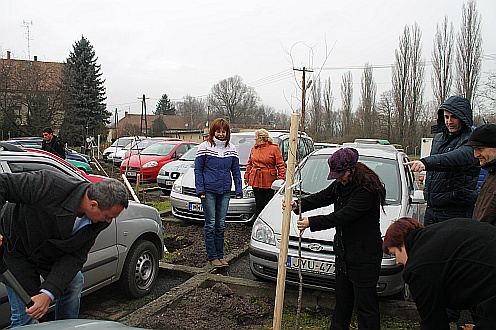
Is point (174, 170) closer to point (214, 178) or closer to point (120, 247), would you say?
point (214, 178)

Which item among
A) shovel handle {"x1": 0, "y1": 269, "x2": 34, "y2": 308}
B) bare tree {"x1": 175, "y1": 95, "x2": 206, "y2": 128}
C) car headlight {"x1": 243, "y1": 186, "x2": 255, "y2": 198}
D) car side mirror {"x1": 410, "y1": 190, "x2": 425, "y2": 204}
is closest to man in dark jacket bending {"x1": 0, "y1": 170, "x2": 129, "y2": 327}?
shovel handle {"x1": 0, "y1": 269, "x2": 34, "y2": 308}

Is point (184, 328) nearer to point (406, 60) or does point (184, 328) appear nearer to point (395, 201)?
point (395, 201)

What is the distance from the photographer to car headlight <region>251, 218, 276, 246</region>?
14.9 ft

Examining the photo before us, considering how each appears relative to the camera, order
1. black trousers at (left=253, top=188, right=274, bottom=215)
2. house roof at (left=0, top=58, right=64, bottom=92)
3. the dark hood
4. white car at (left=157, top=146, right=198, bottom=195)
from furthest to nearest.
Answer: house roof at (left=0, top=58, right=64, bottom=92), white car at (left=157, top=146, right=198, bottom=195), black trousers at (left=253, top=188, right=274, bottom=215), the dark hood

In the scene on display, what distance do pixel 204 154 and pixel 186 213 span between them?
2597 millimetres

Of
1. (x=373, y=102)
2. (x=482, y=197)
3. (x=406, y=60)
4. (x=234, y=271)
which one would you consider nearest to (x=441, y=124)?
(x=482, y=197)

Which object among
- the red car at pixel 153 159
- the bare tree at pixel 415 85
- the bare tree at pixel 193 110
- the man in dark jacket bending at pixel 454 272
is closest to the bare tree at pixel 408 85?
the bare tree at pixel 415 85

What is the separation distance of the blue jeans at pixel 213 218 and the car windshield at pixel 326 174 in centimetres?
110

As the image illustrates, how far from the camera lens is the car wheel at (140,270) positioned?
14.9 ft

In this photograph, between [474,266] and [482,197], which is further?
[482,197]

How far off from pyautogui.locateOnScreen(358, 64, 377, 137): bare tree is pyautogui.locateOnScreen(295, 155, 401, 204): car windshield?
38880mm

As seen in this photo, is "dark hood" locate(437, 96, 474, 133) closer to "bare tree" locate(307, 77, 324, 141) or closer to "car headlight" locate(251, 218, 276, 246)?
"bare tree" locate(307, 77, 324, 141)

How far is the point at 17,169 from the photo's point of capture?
3.80 metres

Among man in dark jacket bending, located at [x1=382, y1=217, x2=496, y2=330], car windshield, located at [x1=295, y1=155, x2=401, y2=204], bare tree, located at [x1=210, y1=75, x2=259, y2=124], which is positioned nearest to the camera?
man in dark jacket bending, located at [x1=382, y1=217, x2=496, y2=330]
